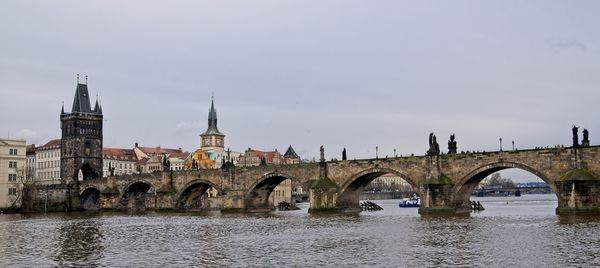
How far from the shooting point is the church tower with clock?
172 m

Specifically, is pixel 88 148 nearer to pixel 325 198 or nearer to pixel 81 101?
pixel 81 101

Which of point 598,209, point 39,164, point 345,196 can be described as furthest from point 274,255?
point 39,164

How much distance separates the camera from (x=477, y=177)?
62.5m

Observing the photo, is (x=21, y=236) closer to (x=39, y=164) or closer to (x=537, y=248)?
(x=537, y=248)

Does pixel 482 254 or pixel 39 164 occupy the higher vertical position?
pixel 39 164

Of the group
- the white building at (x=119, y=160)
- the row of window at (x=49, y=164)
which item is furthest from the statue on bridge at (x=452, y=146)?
the white building at (x=119, y=160)

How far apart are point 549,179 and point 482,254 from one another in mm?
33839

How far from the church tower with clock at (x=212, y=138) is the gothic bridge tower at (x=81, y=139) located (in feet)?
139

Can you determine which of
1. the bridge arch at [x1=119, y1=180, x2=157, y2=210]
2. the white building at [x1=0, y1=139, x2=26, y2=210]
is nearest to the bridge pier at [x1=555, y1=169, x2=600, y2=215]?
the bridge arch at [x1=119, y1=180, x2=157, y2=210]

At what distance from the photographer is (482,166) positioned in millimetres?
60969

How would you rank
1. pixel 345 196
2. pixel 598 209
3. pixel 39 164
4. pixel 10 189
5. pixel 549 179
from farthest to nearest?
pixel 39 164
pixel 10 189
pixel 345 196
pixel 549 179
pixel 598 209

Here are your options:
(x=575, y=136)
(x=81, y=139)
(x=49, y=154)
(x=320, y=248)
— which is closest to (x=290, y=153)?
(x=49, y=154)

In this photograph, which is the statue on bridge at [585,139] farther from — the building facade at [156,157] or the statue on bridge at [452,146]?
the building facade at [156,157]

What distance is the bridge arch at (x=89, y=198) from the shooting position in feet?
379
